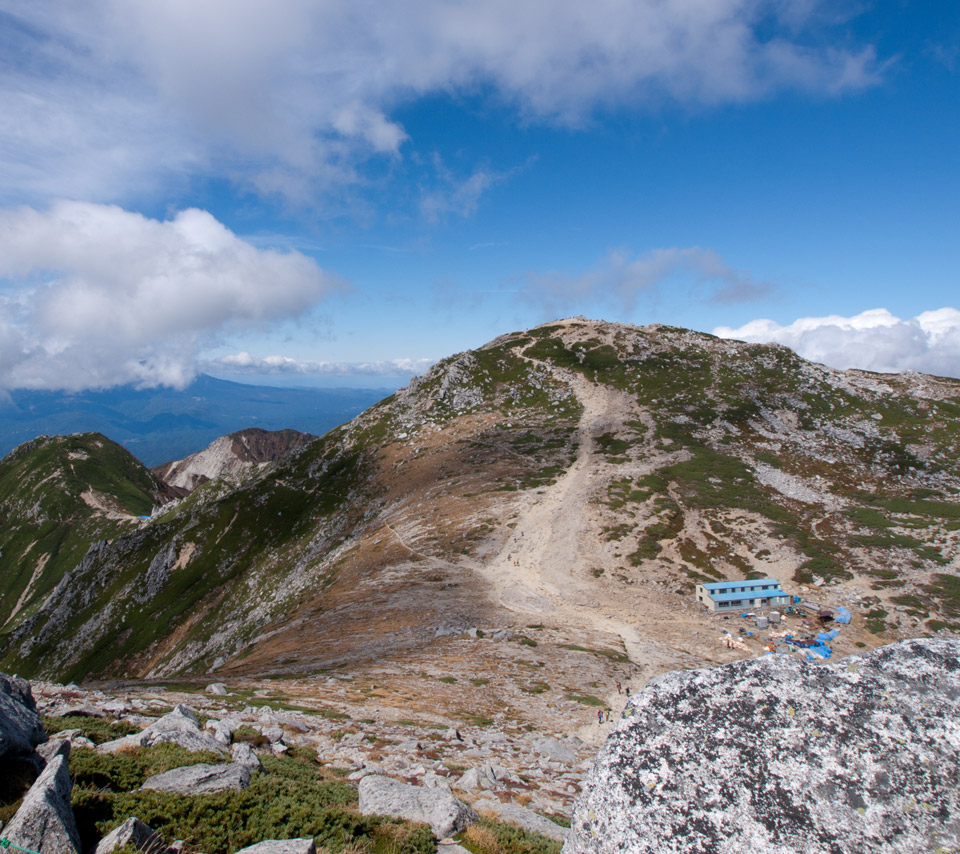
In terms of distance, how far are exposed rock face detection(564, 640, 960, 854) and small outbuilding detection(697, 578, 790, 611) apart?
135 ft

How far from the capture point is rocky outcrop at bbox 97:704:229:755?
1279cm

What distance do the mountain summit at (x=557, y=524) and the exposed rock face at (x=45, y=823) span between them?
999 inches

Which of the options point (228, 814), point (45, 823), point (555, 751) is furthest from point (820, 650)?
point (45, 823)

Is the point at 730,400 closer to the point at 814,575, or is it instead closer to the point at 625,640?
the point at 814,575

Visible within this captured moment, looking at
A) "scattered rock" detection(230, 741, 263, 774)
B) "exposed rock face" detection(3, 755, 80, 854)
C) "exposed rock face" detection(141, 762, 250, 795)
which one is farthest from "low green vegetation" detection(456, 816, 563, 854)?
"exposed rock face" detection(3, 755, 80, 854)

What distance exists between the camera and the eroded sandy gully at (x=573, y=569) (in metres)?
37.6

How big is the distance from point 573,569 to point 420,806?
133 feet

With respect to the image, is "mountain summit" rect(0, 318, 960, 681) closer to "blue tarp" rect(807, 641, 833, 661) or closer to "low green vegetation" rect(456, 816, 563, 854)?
"blue tarp" rect(807, 641, 833, 661)

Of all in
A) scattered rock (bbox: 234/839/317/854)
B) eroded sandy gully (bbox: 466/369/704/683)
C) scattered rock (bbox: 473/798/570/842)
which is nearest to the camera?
scattered rock (bbox: 234/839/317/854)

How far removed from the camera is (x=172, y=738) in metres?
13.5

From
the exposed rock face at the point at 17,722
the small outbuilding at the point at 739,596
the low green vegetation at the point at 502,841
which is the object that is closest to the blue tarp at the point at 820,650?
the small outbuilding at the point at 739,596

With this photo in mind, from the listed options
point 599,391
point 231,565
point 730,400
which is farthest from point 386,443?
point 730,400

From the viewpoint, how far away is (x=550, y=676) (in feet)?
94.2

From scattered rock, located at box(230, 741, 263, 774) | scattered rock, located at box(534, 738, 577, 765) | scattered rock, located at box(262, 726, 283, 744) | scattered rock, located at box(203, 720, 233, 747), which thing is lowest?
scattered rock, located at box(534, 738, 577, 765)
